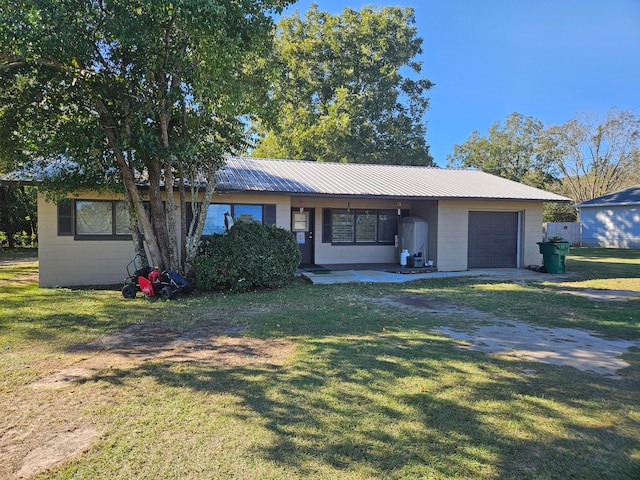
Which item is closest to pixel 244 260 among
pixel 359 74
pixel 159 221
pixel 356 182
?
pixel 159 221

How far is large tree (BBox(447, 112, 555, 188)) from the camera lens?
126 ft

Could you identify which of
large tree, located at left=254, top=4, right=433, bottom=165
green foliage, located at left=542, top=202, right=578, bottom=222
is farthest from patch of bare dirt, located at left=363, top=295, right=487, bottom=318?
green foliage, located at left=542, top=202, right=578, bottom=222

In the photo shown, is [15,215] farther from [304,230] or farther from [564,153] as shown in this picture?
[564,153]

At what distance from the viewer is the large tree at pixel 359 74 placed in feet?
90.3

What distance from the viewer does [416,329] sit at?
6473mm

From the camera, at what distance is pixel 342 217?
15.0 metres

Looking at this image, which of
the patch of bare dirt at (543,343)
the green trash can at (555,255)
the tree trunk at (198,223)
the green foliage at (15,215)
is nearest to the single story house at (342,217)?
the green trash can at (555,255)

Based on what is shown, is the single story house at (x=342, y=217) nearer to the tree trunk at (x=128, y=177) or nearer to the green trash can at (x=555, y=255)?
the green trash can at (x=555, y=255)

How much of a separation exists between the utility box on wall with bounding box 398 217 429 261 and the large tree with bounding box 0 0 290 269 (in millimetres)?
6711

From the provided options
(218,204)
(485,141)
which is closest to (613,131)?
(485,141)

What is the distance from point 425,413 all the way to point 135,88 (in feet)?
28.1

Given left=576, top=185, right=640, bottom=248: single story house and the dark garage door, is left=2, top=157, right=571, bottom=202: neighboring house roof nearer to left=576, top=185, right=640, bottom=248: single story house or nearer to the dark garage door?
the dark garage door

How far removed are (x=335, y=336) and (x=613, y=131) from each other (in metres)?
41.3

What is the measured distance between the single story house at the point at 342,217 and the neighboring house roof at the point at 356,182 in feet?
0.13
